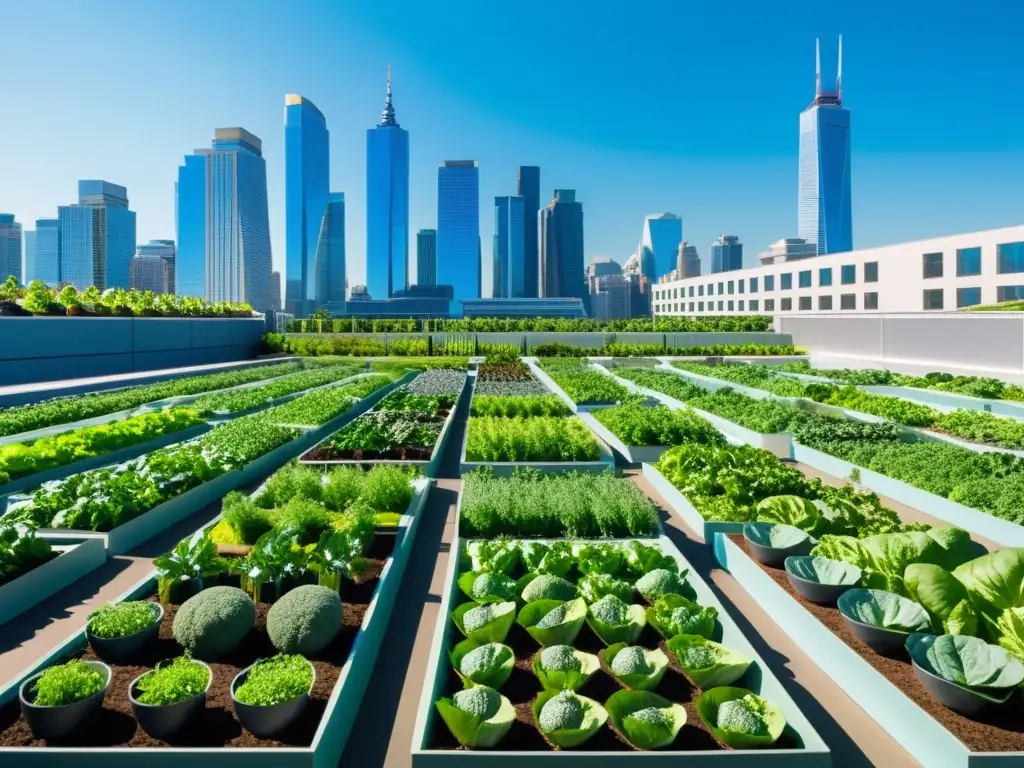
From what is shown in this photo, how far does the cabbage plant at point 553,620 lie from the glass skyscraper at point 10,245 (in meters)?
165

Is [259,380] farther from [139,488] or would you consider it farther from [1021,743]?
[1021,743]

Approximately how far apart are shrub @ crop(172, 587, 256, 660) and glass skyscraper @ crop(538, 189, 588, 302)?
177m

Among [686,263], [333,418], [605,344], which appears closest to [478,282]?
[686,263]

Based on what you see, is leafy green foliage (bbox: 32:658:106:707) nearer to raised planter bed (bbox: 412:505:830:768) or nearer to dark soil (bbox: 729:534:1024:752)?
raised planter bed (bbox: 412:505:830:768)

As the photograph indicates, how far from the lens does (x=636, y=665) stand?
142 inches

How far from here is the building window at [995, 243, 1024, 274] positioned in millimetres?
25859

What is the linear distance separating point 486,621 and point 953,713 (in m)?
2.47

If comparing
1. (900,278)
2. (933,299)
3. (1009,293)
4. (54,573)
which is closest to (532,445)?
(54,573)

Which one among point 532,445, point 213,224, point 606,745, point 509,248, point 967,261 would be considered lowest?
point 606,745

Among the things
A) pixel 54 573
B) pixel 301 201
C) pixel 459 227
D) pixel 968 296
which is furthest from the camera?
pixel 301 201

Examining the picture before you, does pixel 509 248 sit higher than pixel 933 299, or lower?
higher

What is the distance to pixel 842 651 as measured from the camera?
12.7ft

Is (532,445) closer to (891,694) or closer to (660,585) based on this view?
(660,585)

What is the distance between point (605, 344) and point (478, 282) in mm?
141424
